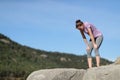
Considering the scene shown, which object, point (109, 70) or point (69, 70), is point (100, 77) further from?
point (69, 70)

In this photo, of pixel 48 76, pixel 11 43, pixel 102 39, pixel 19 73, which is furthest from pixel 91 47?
pixel 11 43

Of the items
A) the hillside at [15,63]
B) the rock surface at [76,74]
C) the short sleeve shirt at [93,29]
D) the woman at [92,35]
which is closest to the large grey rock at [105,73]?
the rock surface at [76,74]

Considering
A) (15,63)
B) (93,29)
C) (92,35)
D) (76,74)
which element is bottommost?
(15,63)

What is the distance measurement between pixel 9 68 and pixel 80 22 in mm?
55672

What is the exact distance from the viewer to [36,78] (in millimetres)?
15039

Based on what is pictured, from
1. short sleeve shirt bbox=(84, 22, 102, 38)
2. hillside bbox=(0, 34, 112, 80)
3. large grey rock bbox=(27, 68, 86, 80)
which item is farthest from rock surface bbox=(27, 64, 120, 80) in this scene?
hillside bbox=(0, 34, 112, 80)

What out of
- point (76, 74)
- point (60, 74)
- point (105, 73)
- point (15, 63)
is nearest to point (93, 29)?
point (76, 74)

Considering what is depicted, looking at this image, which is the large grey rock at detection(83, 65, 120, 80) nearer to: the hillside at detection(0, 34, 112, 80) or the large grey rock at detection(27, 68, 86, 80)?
the large grey rock at detection(27, 68, 86, 80)

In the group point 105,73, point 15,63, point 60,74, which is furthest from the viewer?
point 15,63

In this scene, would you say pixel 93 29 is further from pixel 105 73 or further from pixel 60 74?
pixel 105 73

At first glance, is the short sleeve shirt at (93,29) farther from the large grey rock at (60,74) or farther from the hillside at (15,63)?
the hillside at (15,63)

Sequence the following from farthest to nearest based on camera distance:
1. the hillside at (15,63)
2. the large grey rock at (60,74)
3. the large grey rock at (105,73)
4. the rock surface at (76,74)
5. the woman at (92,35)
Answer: the hillside at (15,63) < the woman at (92,35) < the large grey rock at (60,74) < the rock surface at (76,74) < the large grey rock at (105,73)

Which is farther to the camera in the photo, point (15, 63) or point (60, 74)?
point (15, 63)

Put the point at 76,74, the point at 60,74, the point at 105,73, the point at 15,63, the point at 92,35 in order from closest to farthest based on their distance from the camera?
the point at 105,73, the point at 60,74, the point at 76,74, the point at 92,35, the point at 15,63
